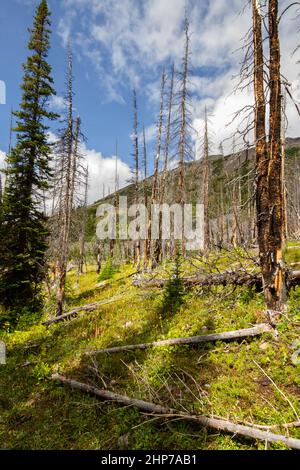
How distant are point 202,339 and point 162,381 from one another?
1524 mm

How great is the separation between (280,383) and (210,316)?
3076 mm

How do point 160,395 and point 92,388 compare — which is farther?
point 92,388

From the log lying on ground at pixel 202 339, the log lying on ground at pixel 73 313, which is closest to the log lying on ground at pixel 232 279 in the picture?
the log lying on ground at pixel 202 339

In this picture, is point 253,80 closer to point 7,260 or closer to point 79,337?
point 79,337

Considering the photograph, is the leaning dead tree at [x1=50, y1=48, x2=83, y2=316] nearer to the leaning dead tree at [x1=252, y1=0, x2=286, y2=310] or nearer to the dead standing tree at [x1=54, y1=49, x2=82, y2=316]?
the dead standing tree at [x1=54, y1=49, x2=82, y2=316]

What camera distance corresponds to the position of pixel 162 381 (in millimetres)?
5656

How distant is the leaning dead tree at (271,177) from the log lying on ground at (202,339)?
0.65 m

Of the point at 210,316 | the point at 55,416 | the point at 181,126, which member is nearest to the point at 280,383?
the point at 210,316

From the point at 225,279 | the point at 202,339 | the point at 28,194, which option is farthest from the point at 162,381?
the point at 28,194

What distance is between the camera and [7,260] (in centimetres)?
1309

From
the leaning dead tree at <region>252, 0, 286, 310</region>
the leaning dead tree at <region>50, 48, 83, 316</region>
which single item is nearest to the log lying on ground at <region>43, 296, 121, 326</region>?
the leaning dead tree at <region>50, 48, 83, 316</region>

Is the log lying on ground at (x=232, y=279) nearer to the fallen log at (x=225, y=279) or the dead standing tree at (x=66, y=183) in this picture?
the fallen log at (x=225, y=279)

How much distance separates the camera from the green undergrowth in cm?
457

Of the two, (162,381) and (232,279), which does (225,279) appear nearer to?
(232,279)
